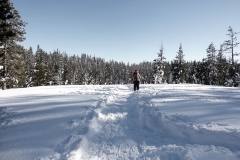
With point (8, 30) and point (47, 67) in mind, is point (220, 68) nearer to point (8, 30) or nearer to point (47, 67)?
point (8, 30)

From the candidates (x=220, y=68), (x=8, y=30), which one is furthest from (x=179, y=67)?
(x=8, y=30)

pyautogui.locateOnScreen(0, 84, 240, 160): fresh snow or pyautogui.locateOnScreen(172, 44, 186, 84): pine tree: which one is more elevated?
pyautogui.locateOnScreen(172, 44, 186, 84): pine tree

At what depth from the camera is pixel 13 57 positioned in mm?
18281

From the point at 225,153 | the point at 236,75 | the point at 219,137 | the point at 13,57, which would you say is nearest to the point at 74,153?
the point at 225,153

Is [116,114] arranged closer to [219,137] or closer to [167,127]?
[167,127]

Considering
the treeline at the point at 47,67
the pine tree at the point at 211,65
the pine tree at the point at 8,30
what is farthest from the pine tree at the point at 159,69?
the pine tree at the point at 8,30

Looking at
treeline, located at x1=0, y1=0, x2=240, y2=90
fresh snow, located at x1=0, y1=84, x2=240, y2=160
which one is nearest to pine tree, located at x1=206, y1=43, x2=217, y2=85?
treeline, located at x1=0, y1=0, x2=240, y2=90

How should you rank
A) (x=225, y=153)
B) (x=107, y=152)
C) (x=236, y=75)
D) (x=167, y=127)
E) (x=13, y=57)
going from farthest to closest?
(x=236, y=75) < (x=13, y=57) < (x=167, y=127) < (x=107, y=152) < (x=225, y=153)

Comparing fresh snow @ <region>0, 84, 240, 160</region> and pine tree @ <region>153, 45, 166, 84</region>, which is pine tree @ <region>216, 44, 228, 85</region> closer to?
pine tree @ <region>153, 45, 166, 84</region>

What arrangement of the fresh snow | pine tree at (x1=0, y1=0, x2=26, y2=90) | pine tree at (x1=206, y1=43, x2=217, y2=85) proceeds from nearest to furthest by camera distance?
1. the fresh snow
2. pine tree at (x1=0, y1=0, x2=26, y2=90)
3. pine tree at (x1=206, y1=43, x2=217, y2=85)

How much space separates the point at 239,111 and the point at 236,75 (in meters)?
28.2

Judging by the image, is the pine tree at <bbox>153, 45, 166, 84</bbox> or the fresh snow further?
the pine tree at <bbox>153, 45, 166, 84</bbox>

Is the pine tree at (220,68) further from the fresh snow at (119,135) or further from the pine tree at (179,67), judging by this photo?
the fresh snow at (119,135)

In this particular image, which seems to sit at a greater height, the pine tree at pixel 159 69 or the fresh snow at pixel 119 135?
the pine tree at pixel 159 69
